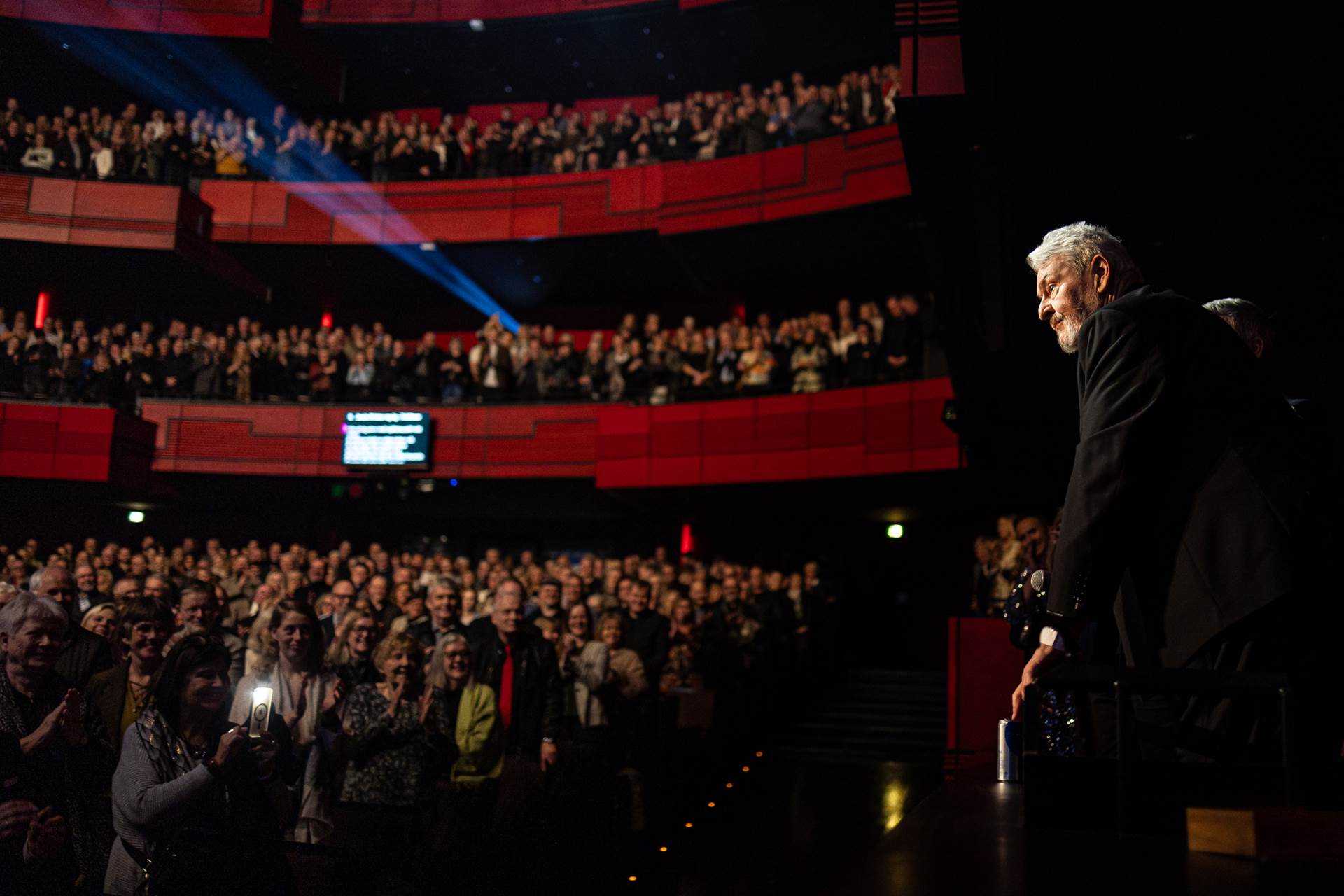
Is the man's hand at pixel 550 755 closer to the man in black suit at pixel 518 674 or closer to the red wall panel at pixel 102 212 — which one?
the man in black suit at pixel 518 674

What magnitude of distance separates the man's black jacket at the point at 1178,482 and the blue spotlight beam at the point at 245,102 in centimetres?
1670

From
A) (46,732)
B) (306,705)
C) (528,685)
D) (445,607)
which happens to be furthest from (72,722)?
(528,685)

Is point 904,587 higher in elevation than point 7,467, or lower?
lower

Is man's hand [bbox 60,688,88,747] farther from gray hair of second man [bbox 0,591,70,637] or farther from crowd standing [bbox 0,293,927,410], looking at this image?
crowd standing [bbox 0,293,927,410]

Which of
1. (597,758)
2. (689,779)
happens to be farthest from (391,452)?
(597,758)

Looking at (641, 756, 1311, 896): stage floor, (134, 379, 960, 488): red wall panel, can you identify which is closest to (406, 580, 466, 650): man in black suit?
(641, 756, 1311, 896): stage floor

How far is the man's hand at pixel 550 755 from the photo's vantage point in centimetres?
569

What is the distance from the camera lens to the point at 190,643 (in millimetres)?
3801

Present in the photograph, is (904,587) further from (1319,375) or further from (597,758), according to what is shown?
(597,758)

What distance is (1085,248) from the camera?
7.61 feet

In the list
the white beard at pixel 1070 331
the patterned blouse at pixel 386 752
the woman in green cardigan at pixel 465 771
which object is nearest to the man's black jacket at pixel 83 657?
the patterned blouse at pixel 386 752

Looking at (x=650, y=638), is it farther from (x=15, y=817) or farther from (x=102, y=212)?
(x=102, y=212)

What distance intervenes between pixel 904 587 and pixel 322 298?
38.7 feet

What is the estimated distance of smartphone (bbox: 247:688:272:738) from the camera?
3.68m
